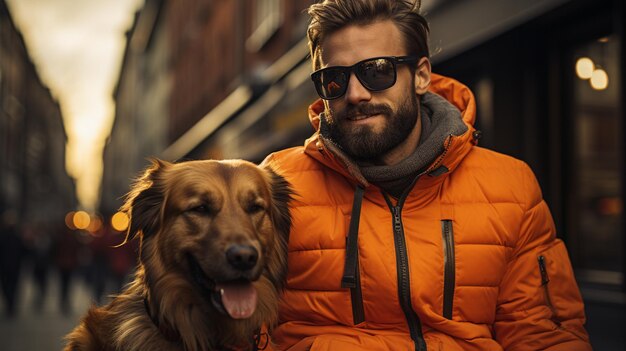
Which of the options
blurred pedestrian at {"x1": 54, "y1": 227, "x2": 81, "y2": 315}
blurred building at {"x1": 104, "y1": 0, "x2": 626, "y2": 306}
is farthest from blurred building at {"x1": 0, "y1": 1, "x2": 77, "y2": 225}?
blurred building at {"x1": 104, "y1": 0, "x2": 626, "y2": 306}

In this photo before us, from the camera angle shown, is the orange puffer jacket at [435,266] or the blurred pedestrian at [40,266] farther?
the blurred pedestrian at [40,266]

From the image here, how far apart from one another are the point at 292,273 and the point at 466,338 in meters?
0.73

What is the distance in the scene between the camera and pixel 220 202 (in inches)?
115

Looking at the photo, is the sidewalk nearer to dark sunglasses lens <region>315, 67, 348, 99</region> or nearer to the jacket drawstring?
the jacket drawstring

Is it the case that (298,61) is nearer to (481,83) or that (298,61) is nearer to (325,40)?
(481,83)

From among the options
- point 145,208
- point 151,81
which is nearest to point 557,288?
point 145,208

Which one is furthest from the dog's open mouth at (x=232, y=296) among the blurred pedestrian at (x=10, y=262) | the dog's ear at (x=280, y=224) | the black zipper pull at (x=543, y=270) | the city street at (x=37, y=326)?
the blurred pedestrian at (x=10, y=262)

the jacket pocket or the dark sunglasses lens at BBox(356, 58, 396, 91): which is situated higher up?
the dark sunglasses lens at BBox(356, 58, 396, 91)

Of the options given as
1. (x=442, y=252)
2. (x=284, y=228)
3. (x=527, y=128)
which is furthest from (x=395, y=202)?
(x=527, y=128)

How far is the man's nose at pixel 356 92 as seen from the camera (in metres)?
3.03

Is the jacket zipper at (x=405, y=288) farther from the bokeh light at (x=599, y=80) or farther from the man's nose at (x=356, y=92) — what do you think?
the bokeh light at (x=599, y=80)

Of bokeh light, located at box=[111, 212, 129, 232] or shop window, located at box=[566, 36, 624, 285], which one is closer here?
bokeh light, located at box=[111, 212, 129, 232]

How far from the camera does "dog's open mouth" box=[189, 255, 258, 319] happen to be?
9.00ft

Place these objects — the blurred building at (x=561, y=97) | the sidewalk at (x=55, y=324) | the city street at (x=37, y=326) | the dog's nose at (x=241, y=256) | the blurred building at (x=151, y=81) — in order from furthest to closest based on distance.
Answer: the blurred building at (x=151, y=81) < the city street at (x=37, y=326) < the blurred building at (x=561, y=97) < the sidewalk at (x=55, y=324) < the dog's nose at (x=241, y=256)
